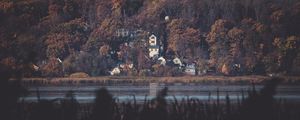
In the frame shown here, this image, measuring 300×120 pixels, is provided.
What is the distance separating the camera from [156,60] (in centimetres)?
1770

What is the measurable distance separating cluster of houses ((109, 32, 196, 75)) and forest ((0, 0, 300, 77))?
127 millimetres

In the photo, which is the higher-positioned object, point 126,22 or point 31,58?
point 126,22

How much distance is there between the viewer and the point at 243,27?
1833 centimetres

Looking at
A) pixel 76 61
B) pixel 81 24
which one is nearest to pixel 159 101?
pixel 76 61

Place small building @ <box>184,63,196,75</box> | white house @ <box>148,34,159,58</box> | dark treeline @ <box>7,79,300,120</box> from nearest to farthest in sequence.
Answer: dark treeline @ <box>7,79,300,120</box> → small building @ <box>184,63,196,75</box> → white house @ <box>148,34,159,58</box>

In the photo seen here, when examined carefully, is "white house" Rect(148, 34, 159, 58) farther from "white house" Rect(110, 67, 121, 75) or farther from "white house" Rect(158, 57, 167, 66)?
"white house" Rect(110, 67, 121, 75)

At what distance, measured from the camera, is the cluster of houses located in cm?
1708

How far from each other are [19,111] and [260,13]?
607 inches

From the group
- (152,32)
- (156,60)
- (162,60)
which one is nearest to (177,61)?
(162,60)

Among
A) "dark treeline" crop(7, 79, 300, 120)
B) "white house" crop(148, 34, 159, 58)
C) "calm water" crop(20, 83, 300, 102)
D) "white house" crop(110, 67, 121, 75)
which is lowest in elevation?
"calm water" crop(20, 83, 300, 102)

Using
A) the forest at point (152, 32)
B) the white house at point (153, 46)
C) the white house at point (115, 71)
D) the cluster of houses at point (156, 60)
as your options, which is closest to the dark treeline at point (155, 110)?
the forest at point (152, 32)

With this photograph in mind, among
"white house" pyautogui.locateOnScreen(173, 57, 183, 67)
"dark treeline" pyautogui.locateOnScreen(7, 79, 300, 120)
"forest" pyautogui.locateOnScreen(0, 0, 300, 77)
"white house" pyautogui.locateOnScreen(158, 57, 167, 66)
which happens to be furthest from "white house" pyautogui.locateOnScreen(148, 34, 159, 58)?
"dark treeline" pyautogui.locateOnScreen(7, 79, 300, 120)

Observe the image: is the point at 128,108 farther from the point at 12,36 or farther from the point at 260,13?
the point at 260,13

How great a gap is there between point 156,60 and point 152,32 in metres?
1.49
